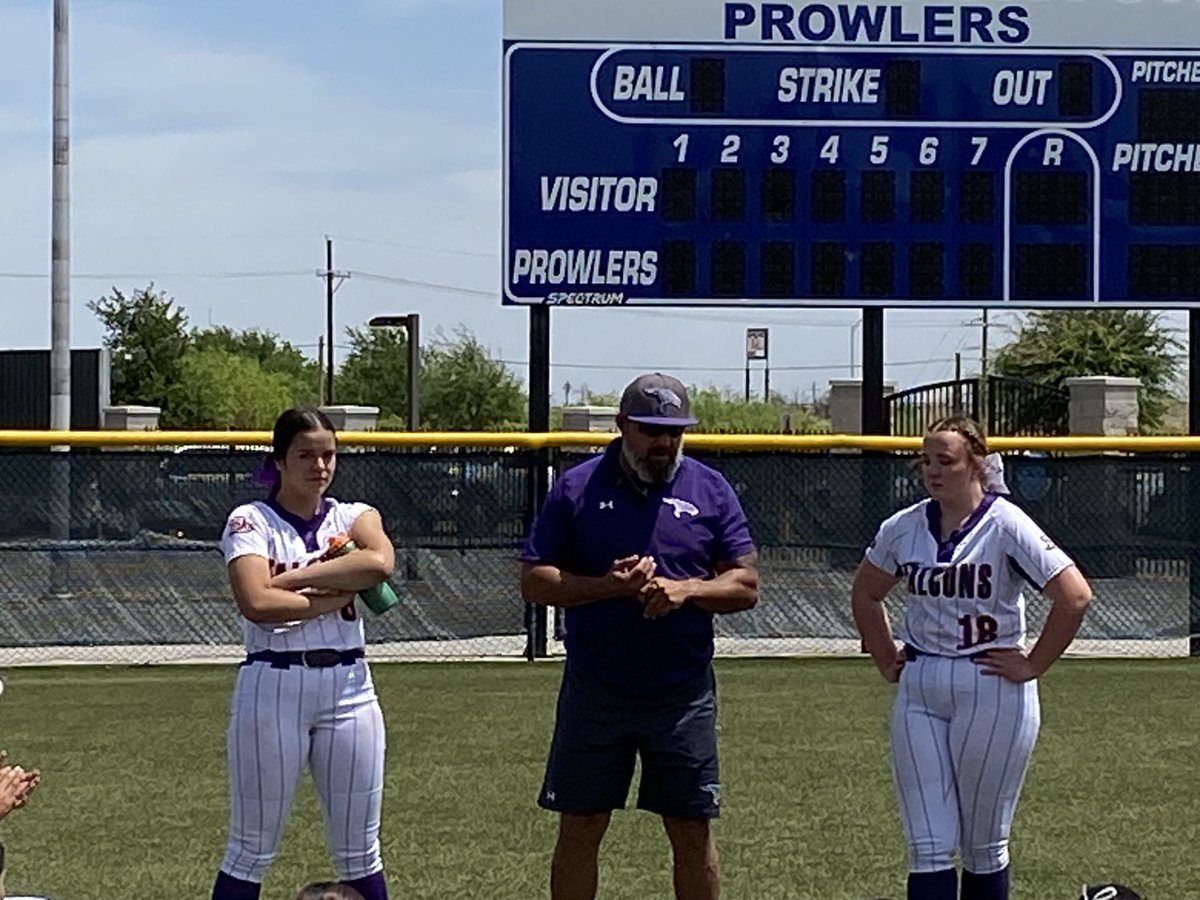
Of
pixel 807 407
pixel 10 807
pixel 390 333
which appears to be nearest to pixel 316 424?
pixel 10 807

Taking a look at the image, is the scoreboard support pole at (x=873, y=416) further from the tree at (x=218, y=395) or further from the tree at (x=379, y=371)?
the tree at (x=379, y=371)

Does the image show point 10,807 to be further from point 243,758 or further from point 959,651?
point 959,651

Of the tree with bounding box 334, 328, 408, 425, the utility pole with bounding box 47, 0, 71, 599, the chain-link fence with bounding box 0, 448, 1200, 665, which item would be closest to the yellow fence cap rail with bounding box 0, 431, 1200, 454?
the chain-link fence with bounding box 0, 448, 1200, 665

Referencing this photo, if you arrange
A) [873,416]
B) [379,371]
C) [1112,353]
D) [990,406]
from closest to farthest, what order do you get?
1. [873,416]
2. [990,406]
3. [1112,353]
4. [379,371]

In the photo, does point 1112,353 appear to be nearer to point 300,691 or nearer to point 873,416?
point 873,416

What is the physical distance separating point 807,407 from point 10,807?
87880mm

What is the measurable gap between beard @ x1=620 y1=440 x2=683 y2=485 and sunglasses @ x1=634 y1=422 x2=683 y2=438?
57 millimetres

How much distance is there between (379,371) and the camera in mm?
73875

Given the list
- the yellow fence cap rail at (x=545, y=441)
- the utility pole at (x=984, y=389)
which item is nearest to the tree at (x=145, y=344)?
the utility pole at (x=984, y=389)

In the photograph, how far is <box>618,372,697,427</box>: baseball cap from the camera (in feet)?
19.8

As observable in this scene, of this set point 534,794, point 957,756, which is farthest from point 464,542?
point 957,756

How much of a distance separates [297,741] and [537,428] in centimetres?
1084

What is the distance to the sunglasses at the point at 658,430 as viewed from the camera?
6047 mm

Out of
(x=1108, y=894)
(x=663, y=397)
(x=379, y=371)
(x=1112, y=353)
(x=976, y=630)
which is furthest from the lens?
(x=379, y=371)
